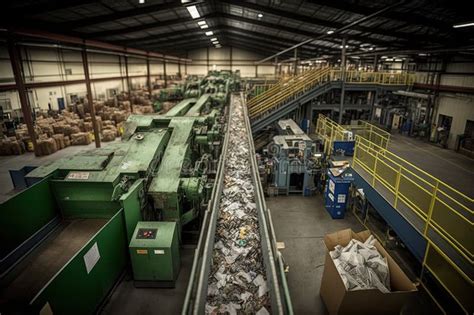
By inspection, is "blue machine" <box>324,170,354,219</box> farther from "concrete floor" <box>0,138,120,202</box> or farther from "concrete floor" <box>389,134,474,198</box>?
"concrete floor" <box>0,138,120,202</box>

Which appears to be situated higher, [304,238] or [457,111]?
[457,111]

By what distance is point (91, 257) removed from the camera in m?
3.81

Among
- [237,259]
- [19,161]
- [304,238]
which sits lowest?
[304,238]

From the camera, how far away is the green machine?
453 cm

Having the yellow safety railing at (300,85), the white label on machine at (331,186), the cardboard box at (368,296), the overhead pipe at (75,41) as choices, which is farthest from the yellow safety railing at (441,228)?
the overhead pipe at (75,41)

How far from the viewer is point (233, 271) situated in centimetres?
341

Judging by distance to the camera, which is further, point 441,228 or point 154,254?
point 154,254

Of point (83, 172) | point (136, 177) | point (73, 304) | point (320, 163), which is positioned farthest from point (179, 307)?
point (320, 163)

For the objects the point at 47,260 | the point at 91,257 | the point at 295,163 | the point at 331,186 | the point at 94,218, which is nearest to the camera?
the point at 91,257

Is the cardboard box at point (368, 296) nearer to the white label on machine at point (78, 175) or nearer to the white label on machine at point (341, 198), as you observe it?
the white label on machine at point (341, 198)

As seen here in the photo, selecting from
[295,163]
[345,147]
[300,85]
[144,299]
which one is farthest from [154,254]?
[300,85]

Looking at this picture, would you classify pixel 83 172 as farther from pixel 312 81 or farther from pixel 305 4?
pixel 312 81

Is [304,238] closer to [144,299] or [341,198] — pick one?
[341,198]

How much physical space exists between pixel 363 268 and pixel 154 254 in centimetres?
376
